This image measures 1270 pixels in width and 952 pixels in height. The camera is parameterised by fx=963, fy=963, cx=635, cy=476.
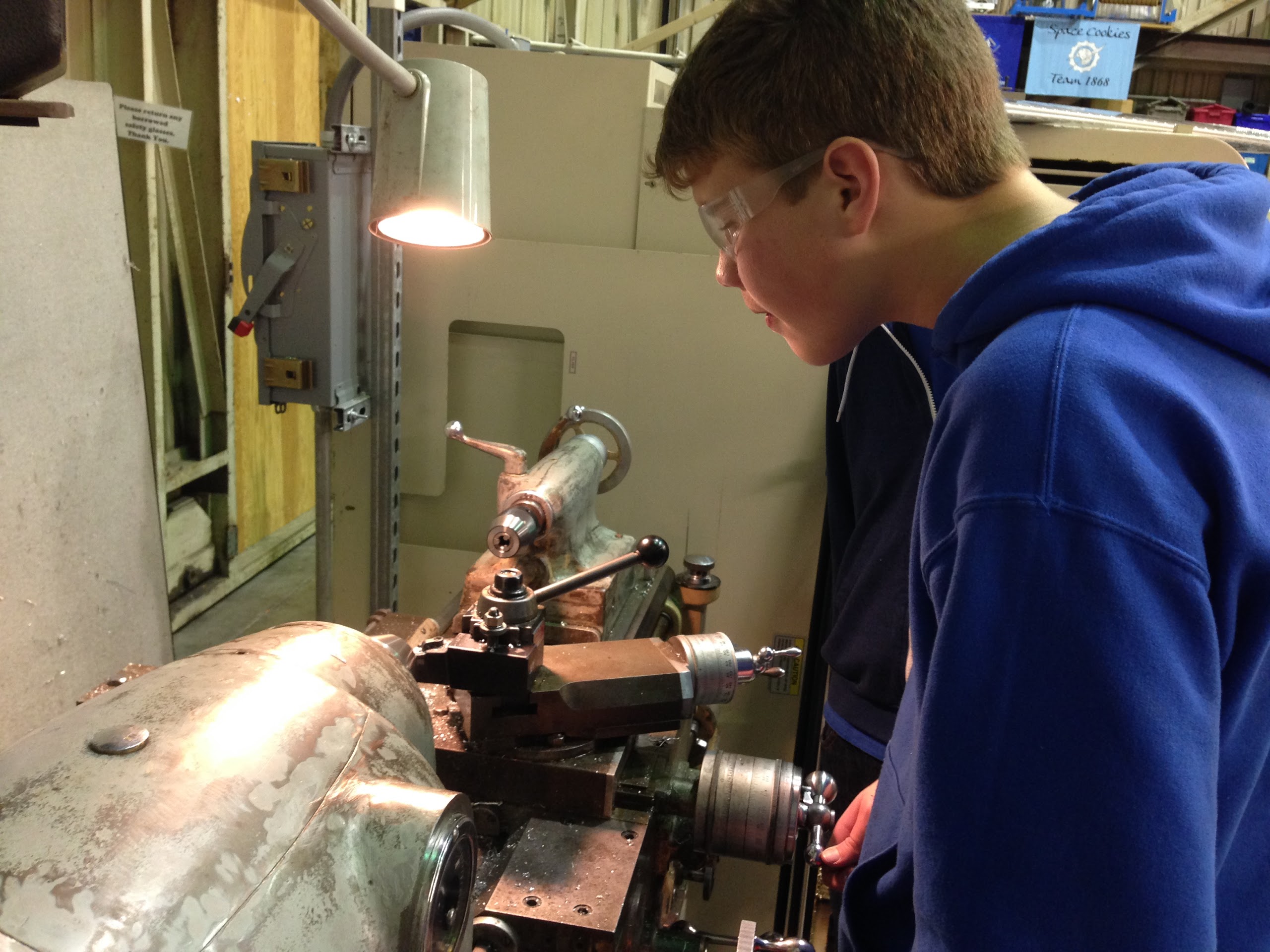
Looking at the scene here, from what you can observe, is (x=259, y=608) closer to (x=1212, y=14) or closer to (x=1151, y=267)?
(x=1151, y=267)

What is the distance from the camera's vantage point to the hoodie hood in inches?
20.5

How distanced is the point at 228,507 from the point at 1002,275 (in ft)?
9.58

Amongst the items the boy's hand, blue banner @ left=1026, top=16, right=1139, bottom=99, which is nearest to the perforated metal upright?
the boy's hand

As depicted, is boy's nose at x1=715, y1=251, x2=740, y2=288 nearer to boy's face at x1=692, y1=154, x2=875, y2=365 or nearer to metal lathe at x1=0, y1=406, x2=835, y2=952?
boy's face at x1=692, y1=154, x2=875, y2=365

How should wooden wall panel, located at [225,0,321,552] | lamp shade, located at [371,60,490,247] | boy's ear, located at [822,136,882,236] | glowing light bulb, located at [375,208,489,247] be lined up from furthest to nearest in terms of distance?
wooden wall panel, located at [225,0,321,552]
glowing light bulb, located at [375,208,489,247]
lamp shade, located at [371,60,490,247]
boy's ear, located at [822,136,882,236]

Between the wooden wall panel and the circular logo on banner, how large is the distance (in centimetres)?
217

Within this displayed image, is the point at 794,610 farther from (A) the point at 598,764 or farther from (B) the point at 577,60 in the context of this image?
(B) the point at 577,60

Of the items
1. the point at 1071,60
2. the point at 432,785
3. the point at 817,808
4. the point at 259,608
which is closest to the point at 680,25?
the point at 1071,60

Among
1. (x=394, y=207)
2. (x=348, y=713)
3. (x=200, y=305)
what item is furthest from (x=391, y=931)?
(x=200, y=305)

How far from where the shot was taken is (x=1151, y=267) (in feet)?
1.73

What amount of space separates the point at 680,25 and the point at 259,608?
2.14 metres

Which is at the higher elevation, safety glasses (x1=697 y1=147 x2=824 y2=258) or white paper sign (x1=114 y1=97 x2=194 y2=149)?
white paper sign (x1=114 y1=97 x2=194 y2=149)

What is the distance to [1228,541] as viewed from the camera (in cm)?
48

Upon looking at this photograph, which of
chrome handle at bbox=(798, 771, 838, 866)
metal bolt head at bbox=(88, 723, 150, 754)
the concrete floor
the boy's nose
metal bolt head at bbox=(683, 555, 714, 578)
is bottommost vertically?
the concrete floor
